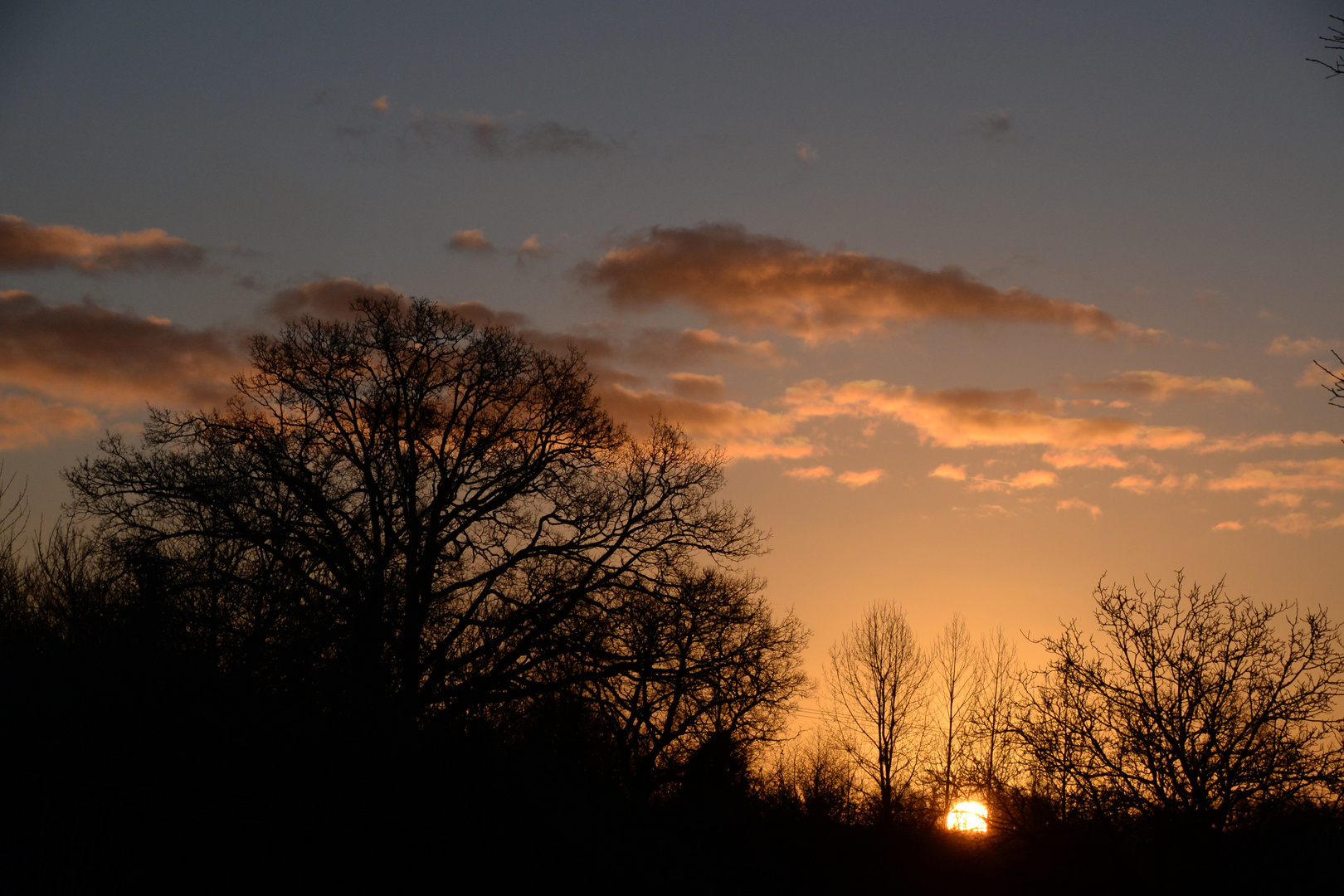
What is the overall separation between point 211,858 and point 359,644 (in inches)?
136

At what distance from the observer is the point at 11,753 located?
469 inches

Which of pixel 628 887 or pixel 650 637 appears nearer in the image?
pixel 628 887

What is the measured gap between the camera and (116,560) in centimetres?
1883

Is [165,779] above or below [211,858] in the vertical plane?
above

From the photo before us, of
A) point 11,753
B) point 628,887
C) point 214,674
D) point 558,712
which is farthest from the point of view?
point 558,712

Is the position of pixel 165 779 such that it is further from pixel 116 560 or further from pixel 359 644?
pixel 116 560

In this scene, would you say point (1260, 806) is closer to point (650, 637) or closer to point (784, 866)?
point (784, 866)

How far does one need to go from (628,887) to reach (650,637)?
5.49m

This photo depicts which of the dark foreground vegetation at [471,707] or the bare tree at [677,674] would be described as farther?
the bare tree at [677,674]

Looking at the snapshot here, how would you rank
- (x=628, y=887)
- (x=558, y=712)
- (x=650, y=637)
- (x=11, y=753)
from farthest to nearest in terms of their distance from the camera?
(x=650, y=637) → (x=558, y=712) → (x=628, y=887) → (x=11, y=753)

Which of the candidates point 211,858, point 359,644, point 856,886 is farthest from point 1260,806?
point 211,858

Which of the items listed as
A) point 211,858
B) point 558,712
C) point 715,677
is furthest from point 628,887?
point 211,858

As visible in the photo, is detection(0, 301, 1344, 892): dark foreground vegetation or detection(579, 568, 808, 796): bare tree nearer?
detection(0, 301, 1344, 892): dark foreground vegetation

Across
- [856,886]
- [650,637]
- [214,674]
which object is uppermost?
[650,637]
